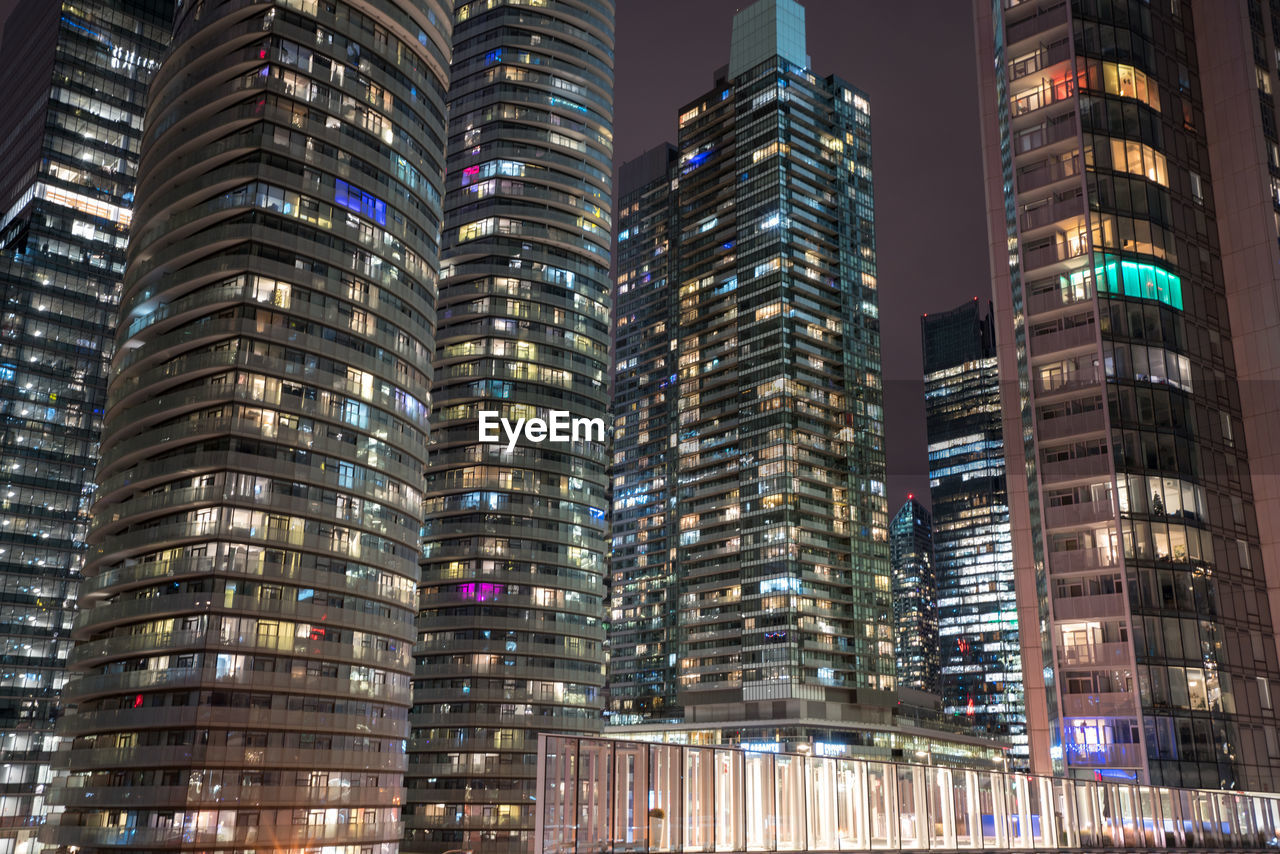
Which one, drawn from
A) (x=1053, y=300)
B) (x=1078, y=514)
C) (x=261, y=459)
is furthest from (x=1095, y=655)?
(x=261, y=459)

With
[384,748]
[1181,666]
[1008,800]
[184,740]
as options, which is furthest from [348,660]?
[1008,800]

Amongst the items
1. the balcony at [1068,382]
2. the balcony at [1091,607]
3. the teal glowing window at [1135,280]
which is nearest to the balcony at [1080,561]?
the balcony at [1091,607]

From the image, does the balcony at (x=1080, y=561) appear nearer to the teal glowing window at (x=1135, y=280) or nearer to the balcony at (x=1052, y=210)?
the teal glowing window at (x=1135, y=280)

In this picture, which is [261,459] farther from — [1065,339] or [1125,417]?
[1125,417]

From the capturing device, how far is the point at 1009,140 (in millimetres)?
83688

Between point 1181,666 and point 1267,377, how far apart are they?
2418 cm

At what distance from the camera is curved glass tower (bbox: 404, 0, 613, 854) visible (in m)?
131

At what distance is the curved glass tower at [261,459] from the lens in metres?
88.2

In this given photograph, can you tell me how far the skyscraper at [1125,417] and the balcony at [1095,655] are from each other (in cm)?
10

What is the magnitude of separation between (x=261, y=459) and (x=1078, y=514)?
6820 cm

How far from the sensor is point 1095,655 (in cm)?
7081

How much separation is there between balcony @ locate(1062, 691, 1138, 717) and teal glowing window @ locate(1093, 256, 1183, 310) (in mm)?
28236

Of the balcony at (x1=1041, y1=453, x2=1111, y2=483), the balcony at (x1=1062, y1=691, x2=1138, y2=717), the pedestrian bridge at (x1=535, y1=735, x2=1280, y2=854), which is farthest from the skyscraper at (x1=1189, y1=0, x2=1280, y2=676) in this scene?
the pedestrian bridge at (x1=535, y1=735, x2=1280, y2=854)

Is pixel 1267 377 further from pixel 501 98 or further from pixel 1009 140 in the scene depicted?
pixel 501 98
